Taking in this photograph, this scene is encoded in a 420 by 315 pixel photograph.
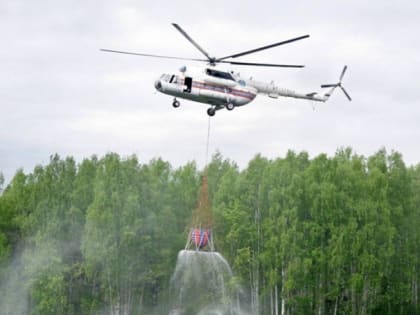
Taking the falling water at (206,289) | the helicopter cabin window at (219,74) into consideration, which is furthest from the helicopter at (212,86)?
the falling water at (206,289)

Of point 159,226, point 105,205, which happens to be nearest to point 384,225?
point 159,226

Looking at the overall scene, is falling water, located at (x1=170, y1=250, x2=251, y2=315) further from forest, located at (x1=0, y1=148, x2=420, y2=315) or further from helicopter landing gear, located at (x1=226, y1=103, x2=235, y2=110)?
helicopter landing gear, located at (x1=226, y1=103, x2=235, y2=110)

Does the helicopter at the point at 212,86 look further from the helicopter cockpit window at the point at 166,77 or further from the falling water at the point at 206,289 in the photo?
the falling water at the point at 206,289

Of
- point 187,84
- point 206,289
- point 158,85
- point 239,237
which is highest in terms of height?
point 187,84

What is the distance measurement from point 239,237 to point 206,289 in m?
4.12

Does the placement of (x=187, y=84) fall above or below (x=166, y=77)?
below

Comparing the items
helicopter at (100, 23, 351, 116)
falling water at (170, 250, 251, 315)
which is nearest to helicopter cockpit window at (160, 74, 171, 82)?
helicopter at (100, 23, 351, 116)

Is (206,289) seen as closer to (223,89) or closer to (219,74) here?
(223,89)

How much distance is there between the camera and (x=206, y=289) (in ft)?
179

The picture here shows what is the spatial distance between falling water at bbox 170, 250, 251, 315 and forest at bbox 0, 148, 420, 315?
3.50 ft

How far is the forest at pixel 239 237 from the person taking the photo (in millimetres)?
53906

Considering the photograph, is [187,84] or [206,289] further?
[206,289]

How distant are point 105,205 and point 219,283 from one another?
949 centimetres

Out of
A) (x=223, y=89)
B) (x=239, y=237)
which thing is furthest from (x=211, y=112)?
(x=239, y=237)
